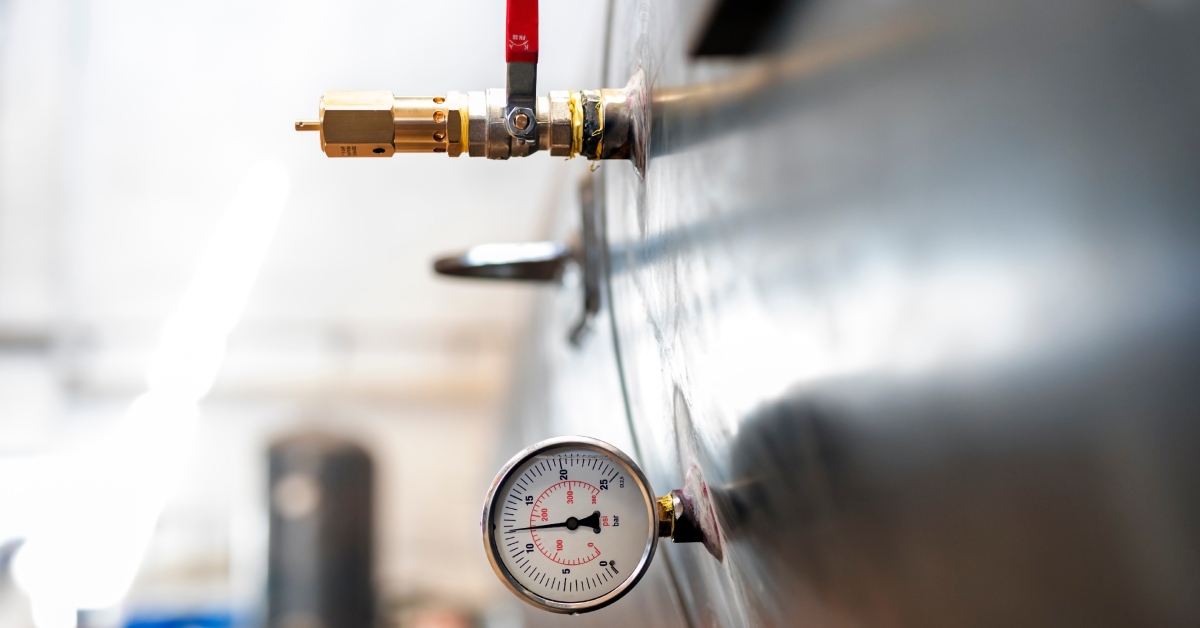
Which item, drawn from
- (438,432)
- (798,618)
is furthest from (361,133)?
(438,432)

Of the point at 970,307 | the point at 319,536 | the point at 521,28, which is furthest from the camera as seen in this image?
the point at 319,536

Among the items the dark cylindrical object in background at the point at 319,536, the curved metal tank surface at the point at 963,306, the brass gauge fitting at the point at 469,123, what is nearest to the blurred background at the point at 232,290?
the dark cylindrical object in background at the point at 319,536

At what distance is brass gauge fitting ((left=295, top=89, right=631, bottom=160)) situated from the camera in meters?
0.82

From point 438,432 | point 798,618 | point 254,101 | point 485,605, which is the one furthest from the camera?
point 438,432

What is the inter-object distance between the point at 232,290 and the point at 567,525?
4.40 metres

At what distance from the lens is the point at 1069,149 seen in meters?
0.27

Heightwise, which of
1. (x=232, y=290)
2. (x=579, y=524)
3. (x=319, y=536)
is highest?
(x=232, y=290)

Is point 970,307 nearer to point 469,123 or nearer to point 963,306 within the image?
point 963,306

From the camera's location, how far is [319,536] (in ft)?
14.0

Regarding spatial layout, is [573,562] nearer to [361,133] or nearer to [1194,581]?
[361,133]

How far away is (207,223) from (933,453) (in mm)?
5194

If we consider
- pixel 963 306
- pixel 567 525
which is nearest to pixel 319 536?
pixel 567 525

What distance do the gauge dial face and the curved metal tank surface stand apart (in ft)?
0.91

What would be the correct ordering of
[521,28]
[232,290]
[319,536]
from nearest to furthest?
1. [521,28]
2. [319,536]
3. [232,290]
